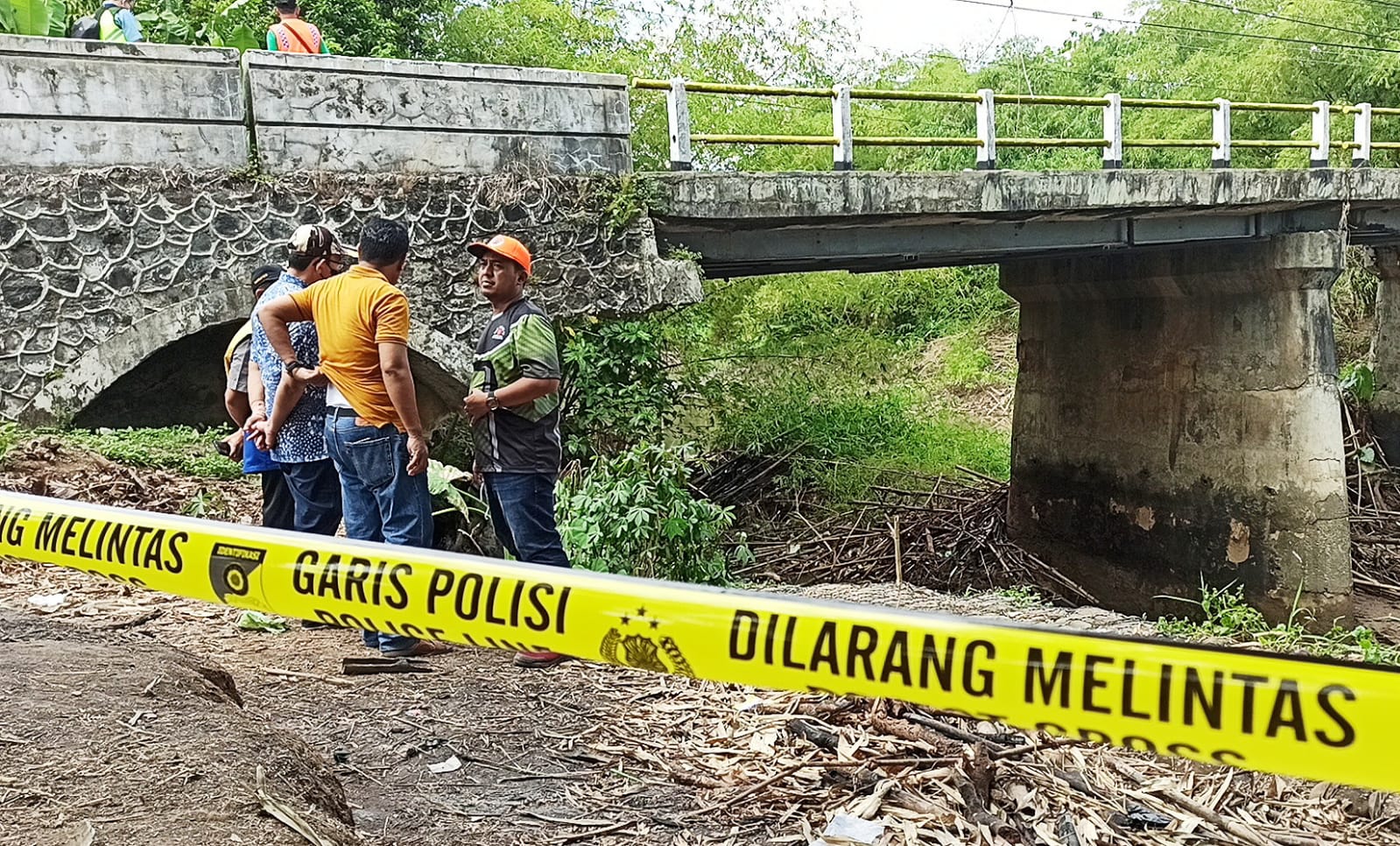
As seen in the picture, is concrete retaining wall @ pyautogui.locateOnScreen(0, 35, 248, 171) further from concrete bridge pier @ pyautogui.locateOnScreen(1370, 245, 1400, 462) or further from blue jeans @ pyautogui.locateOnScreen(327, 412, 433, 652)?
concrete bridge pier @ pyautogui.locateOnScreen(1370, 245, 1400, 462)

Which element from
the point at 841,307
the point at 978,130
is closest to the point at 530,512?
the point at 978,130

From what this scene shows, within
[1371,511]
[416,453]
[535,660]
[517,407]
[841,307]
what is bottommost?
[1371,511]

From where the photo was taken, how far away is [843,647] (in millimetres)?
2016

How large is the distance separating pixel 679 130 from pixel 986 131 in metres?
2.65

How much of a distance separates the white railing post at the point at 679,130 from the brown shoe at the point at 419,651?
15.1 feet

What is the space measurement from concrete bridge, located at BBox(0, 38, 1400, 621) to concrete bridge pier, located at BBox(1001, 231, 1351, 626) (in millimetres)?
27

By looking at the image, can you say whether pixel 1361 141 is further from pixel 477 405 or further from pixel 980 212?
pixel 477 405

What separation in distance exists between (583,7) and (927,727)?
14792 millimetres

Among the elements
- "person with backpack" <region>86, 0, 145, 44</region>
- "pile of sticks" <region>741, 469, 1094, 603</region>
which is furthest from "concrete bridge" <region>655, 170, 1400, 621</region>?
"person with backpack" <region>86, 0, 145, 44</region>

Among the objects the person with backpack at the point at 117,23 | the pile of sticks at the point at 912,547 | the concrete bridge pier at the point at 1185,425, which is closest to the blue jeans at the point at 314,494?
the person with backpack at the point at 117,23

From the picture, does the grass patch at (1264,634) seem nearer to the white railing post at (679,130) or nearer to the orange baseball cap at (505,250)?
the orange baseball cap at (505,250)

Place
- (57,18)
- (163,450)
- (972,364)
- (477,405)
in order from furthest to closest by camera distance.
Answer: (972,364) → (57,18) → (163,450) → (477,405)

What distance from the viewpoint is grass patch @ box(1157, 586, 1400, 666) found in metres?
7.91

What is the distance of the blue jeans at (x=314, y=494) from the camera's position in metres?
4.68
